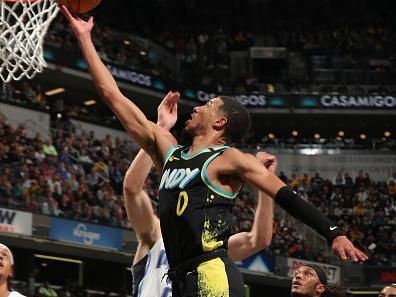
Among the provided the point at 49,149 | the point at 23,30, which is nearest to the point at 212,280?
the point at 23,30

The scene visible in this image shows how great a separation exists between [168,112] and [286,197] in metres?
1.29

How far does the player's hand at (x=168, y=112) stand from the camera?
463 centimetres

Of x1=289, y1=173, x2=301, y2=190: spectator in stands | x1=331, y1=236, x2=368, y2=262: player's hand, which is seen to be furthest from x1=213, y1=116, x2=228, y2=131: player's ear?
x1=289, y1=173, x2=301, y2=190: spectator in stands

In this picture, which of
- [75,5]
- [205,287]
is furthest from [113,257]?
[205,287]

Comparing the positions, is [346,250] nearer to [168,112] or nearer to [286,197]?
[286,197]

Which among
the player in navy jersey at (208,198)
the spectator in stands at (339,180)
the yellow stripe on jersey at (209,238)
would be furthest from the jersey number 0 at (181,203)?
the spectator in stands at (339,180)

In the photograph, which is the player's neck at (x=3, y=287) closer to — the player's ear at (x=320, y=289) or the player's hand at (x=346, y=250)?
the player's ear at (x=320, y=289)

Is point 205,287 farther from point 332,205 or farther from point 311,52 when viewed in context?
point 311,52

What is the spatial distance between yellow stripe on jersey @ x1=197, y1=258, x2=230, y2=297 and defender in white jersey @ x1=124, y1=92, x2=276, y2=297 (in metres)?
1.09

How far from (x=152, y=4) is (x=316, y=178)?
31.2ft

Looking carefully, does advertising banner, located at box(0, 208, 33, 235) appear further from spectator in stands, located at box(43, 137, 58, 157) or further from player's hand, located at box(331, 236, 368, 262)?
player's hand, located at box(331, 236, 368, 262)

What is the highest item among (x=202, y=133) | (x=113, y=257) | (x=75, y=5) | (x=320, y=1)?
(x=320, y=1)

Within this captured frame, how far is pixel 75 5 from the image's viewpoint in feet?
17.1

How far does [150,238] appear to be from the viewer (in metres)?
5.13
